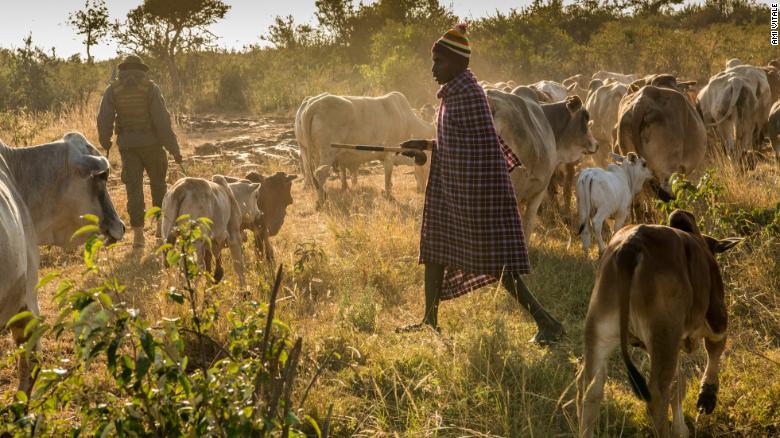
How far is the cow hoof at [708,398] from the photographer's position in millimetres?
4172

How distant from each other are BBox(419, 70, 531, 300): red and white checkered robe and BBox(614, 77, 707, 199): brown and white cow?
10.9 feet

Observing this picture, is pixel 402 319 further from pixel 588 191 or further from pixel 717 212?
pixel 717 212

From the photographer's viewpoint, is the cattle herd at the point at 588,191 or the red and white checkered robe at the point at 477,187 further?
the red and white checkered robe at the point at 477,187

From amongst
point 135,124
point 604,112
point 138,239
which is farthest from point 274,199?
point 604,112

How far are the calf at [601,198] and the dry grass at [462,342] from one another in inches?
14.5

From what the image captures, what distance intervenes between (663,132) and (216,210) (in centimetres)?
465

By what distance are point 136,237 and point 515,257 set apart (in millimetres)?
5456

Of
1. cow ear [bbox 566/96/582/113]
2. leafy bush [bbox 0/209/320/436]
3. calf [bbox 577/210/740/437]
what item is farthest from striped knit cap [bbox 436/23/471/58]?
leafy bush [bbox 0/209/320/436]

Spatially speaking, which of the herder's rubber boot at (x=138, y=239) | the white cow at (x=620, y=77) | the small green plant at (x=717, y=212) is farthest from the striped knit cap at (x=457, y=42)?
the white cow at (x=620, y=77)

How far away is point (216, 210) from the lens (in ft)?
22.4

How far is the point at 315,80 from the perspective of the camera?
81.0 feet

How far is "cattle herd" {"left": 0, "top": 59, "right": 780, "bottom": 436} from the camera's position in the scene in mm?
3588

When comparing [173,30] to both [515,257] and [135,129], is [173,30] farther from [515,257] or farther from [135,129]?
[515,257]

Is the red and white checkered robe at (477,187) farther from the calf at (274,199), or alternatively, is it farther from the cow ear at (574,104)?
the calf at (274,199)
